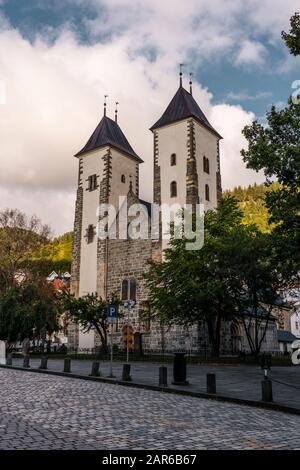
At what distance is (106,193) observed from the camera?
45375mm

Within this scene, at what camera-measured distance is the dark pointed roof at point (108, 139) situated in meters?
48.8

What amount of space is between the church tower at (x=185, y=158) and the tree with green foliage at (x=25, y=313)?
13359 mm

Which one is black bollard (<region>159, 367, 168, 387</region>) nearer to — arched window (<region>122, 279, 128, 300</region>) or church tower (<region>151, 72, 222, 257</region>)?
church tower (<region>151, 72, 222, 257</region>)

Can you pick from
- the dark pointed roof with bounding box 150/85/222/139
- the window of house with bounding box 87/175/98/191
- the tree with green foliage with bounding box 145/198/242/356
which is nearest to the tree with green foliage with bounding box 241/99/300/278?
the tree with green foliage with bounding box 145/198/242/356

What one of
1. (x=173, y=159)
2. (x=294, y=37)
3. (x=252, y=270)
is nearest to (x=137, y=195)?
(x=173, y=159)

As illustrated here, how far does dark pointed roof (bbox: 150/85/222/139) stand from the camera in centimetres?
4447

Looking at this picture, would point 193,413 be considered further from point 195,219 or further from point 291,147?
point 195,219

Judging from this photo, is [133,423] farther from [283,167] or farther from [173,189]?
[173,189]

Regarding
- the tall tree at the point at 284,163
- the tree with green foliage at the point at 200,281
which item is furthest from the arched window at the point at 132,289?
the tall tree at the point at 284,163

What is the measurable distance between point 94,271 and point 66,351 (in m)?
8.20

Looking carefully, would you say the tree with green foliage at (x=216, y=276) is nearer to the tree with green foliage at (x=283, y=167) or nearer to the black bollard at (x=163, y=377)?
the tree with green foliage at (x=283, y=167)

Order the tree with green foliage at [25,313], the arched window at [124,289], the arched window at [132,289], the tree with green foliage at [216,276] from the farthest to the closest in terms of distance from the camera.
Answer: the arched window at [124,289]
the arched window at [132,289]
the tree with green foliage at [25,313]
the tree with green foliage at [216,276]

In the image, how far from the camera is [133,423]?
8.24m

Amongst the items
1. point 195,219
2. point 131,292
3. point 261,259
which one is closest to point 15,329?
point 131,292
